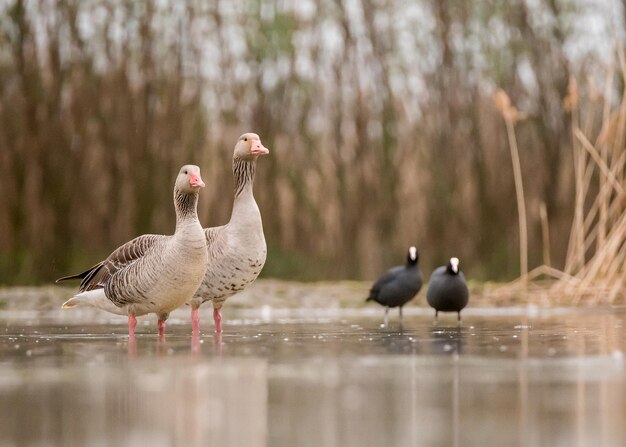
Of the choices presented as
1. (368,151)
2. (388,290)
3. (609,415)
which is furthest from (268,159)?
(609,415)

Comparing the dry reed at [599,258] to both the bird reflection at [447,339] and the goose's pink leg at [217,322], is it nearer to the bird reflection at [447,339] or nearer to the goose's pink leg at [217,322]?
the bird reflection at [447,339]

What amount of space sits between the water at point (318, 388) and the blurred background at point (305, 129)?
217 inches

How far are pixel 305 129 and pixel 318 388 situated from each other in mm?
10175

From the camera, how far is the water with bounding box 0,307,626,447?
4.45 m

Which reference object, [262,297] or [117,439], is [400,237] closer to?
[262,297]

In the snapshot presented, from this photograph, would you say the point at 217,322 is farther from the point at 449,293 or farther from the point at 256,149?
the point at 449,293

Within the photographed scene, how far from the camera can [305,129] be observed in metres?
15.7

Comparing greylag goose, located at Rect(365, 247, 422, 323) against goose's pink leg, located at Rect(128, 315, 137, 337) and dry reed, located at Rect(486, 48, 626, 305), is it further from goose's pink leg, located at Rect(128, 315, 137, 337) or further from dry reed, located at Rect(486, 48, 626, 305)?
goose's pink leg, located at Rect(128, 315, 137, 337)

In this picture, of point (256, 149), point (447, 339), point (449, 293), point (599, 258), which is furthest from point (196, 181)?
point (599, 258)

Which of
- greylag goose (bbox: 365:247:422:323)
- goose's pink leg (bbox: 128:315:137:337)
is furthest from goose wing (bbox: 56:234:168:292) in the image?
greylag goose (bbox: 365:247:422:323)

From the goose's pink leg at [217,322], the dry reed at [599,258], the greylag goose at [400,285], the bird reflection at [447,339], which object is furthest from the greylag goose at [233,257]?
the dry reed at [599,258]

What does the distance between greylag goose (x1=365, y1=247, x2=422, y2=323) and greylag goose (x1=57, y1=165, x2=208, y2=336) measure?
3.25 meters

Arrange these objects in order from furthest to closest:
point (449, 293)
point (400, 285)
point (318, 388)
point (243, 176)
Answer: point (400, 285)
point (449, 293)
point (243, 176)
point (318, 388)

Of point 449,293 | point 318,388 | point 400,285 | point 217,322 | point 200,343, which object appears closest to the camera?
point 318,388
